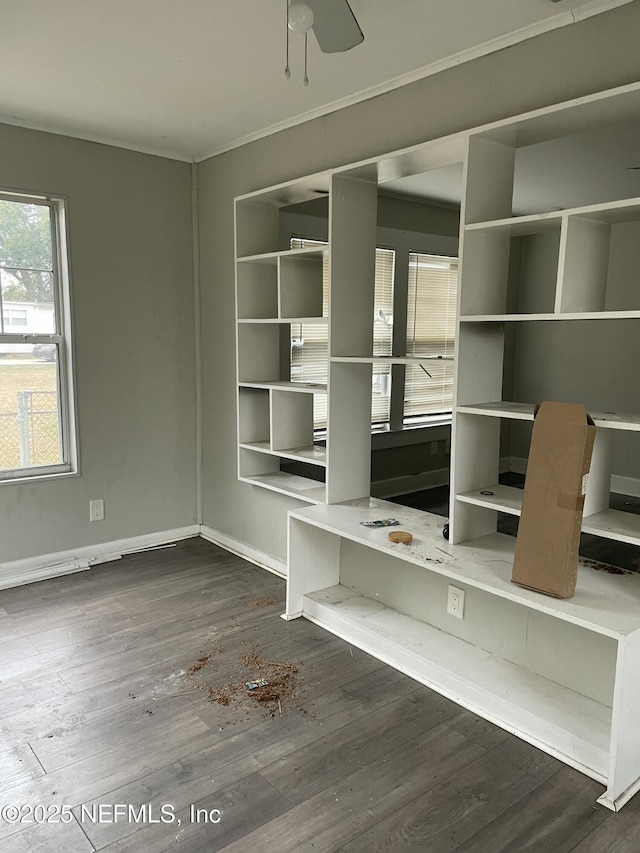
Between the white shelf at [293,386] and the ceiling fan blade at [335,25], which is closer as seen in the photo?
the ceiling fan blade at [335,25]

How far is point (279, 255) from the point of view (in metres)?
3.35

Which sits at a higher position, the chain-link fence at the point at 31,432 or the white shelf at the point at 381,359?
the white shelf at the point at 381,359

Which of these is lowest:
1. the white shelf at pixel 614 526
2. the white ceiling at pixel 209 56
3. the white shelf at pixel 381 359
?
the white shelf at pixel 614 526

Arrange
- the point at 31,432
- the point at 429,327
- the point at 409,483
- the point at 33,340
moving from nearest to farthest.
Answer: the point at 33,340 < the point at 31,432 < the point at 409,483 < the point at 429,327

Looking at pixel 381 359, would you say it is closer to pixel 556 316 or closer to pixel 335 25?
pixel 556 316

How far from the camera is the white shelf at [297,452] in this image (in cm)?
330

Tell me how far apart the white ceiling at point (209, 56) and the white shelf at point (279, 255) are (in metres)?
0.71

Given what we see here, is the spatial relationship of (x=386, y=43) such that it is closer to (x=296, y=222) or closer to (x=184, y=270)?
(x=296, y=222)

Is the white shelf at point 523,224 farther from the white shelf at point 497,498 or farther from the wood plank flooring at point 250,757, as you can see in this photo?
the wood plank flooring at point 250,757

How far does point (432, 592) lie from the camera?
2918 mm

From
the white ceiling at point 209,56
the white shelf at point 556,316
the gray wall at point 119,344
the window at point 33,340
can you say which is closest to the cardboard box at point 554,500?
the white shelf at point 556,316

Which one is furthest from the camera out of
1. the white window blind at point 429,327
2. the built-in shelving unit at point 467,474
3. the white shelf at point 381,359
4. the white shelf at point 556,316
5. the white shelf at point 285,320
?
the white window blind at point 429,327

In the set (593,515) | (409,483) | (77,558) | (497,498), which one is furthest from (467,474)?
(409,483)

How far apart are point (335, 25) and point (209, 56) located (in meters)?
0.90
